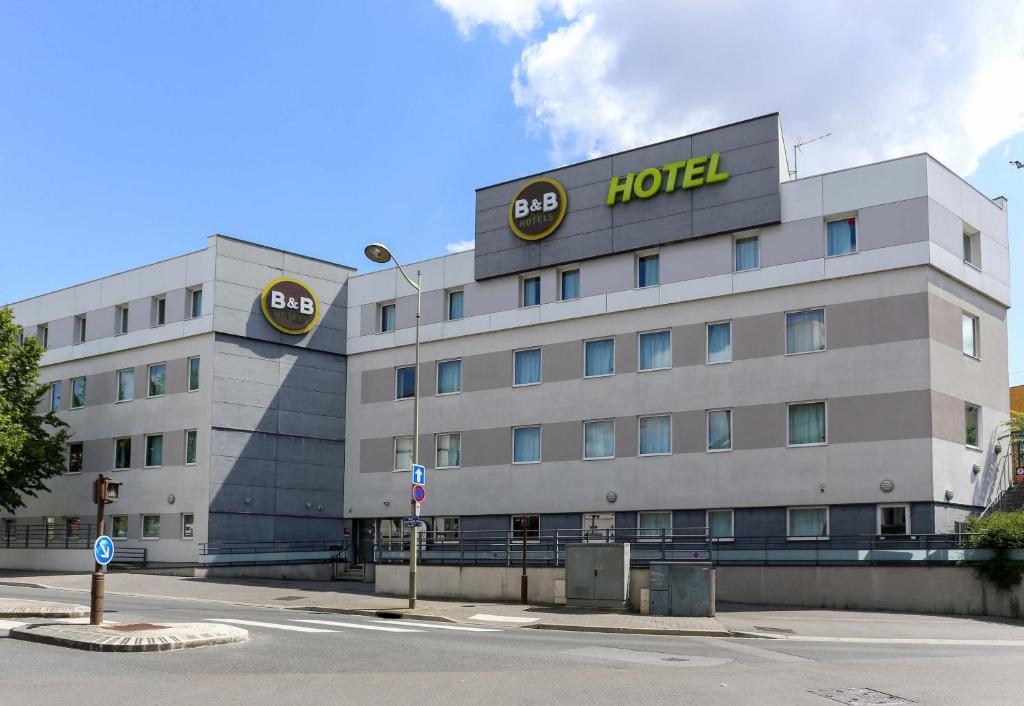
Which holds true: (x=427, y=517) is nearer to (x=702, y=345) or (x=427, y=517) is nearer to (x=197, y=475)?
(x=197, y=475)

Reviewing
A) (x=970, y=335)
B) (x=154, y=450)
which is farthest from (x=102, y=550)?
(x=154, y=450)

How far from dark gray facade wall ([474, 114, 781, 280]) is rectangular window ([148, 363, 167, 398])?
48.2 feet

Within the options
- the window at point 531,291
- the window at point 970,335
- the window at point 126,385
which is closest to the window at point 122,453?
the window at point 126,385

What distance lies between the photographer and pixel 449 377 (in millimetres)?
42031

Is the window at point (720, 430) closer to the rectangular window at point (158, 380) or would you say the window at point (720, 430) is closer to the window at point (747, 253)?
the window at point (747, 253)

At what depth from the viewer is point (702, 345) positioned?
115 ft

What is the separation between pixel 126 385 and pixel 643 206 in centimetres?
2483

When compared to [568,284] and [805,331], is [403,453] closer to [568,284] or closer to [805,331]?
[568,284]

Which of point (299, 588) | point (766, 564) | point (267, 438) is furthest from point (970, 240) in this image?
point (267, 438)

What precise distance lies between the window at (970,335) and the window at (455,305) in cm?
1863

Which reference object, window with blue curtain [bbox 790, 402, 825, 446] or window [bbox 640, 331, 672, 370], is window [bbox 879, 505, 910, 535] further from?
window [bbox 640, 331, 672, 370]

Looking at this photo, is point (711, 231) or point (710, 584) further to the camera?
point (711, 231)

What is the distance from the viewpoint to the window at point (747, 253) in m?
34.5

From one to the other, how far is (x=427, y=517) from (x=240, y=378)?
31.9 feet
